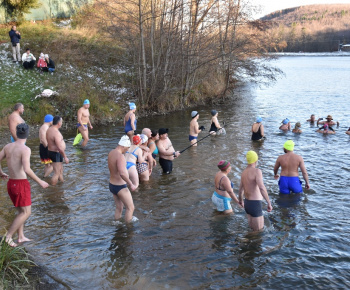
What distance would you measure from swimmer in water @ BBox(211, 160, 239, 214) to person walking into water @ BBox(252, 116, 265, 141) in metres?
7.57

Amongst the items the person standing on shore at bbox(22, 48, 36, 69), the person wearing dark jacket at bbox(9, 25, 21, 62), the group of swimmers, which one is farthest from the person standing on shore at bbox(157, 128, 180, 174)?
the person wearing dark jacket at bbox(9, 25, 21, 62)

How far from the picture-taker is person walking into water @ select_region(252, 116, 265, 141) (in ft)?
48.9

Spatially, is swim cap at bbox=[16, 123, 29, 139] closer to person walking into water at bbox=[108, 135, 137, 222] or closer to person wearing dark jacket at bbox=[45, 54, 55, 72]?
person walking into water at bbox=[108, 135, 137, 222]

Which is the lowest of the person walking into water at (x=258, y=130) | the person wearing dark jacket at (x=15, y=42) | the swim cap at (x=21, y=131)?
the person walking into water at (x=258, y=130)

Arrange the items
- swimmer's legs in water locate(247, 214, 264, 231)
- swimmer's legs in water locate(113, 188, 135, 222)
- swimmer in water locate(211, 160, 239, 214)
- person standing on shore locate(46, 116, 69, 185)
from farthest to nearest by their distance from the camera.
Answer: person standing on shore locate(46, 116, 69, 185) → swimmer in water locate(211, 160, 239, 214) → swimmer's legs in water locate(113, 188, 135, 222) → swimmer's legs in water locate(247, 214, 264, 231)

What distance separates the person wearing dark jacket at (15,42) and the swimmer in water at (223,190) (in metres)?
17.7

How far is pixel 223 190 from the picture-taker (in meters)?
7.67

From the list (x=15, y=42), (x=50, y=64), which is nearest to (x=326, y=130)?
(x=50, y=64)

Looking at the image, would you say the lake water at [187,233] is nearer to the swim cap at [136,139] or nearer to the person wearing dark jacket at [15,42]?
the swim cap at [136,139]

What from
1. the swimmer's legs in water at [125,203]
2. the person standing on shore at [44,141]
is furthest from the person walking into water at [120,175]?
the person standing on shore at [44,141]

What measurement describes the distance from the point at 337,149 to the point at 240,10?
1493cm

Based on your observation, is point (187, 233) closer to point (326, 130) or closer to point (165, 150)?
point (165, 150)

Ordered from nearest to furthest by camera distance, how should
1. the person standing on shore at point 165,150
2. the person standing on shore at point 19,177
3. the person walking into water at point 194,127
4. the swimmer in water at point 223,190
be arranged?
the person standing on shore at point 19,177 → the swimmer in water at point 223,190 → the person standing on shore at point 165,150 → the person walking into water at point 194,127

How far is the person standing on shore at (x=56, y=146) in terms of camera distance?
9.27 meters
